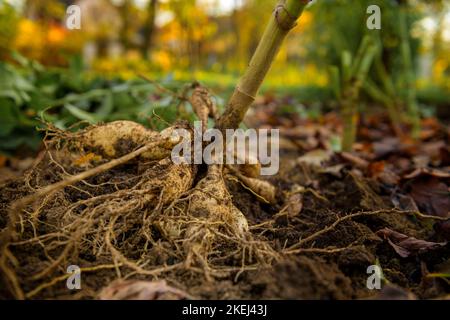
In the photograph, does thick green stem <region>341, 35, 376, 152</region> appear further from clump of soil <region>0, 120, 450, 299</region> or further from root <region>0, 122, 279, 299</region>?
root <region>0, 122, 279, 299</region>

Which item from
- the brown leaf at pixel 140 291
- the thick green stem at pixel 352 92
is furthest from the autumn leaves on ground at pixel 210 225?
the thick green stem at pixel 352 92

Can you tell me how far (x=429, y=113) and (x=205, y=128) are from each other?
4422 millimetres

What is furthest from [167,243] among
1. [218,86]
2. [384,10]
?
[218,86]

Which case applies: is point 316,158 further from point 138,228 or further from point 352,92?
point 138,228

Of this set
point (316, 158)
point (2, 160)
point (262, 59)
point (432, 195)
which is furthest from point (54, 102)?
point (432, 195)

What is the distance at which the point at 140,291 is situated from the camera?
41.4 inches

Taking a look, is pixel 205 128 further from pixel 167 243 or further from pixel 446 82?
pixel 446 82

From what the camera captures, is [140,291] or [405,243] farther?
[405,243]

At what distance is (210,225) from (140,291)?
1.20ft

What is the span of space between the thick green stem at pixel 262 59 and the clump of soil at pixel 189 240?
216 millimetres

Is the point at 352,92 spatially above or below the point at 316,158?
above

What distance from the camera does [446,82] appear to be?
21.6 feet

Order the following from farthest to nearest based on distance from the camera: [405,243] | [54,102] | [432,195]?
[54,102] < [432,195] < [405,243]

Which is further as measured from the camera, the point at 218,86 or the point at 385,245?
the point at 218,86
